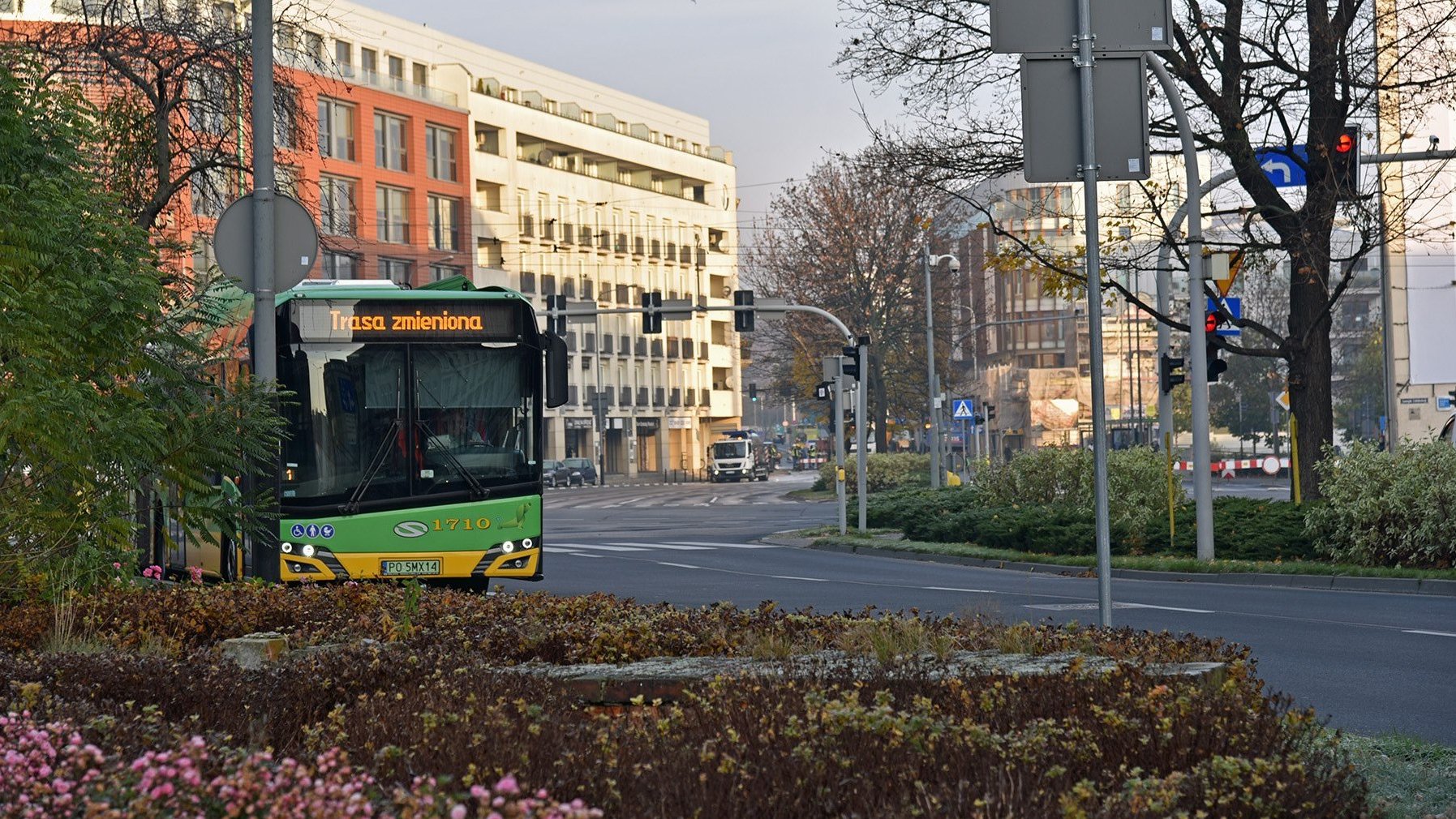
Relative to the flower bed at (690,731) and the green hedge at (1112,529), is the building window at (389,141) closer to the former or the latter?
the green hedge at (1112,529)

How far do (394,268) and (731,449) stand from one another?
830 inches

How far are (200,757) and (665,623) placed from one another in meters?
4.47

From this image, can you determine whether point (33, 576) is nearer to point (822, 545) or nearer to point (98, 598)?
point (98, 598)

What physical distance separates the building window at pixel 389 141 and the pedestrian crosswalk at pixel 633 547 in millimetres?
49451

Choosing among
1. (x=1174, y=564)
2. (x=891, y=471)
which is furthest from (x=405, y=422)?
(x=891, y=471)

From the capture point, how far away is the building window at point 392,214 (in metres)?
A: 83.8

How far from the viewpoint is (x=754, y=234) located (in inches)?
2781

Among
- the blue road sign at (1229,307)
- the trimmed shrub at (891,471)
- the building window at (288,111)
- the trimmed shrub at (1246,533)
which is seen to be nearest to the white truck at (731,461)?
the trimmed shrub at (891,471)

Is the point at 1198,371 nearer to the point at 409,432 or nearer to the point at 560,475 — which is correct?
the point at 409,432

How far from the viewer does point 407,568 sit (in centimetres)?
1684

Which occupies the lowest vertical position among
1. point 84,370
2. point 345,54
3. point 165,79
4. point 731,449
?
point 731,449

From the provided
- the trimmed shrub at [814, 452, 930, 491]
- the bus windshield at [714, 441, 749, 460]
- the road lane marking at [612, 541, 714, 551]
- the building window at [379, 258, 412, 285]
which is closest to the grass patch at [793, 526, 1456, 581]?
the road lane marking at [612, 541, 714, 551]

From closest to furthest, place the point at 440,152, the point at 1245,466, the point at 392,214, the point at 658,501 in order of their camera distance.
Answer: the point at 658,501 < the point at 1245,466 < the point at 392,214 < the point at 440,152

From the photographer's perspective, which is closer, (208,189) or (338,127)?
(208,189)
